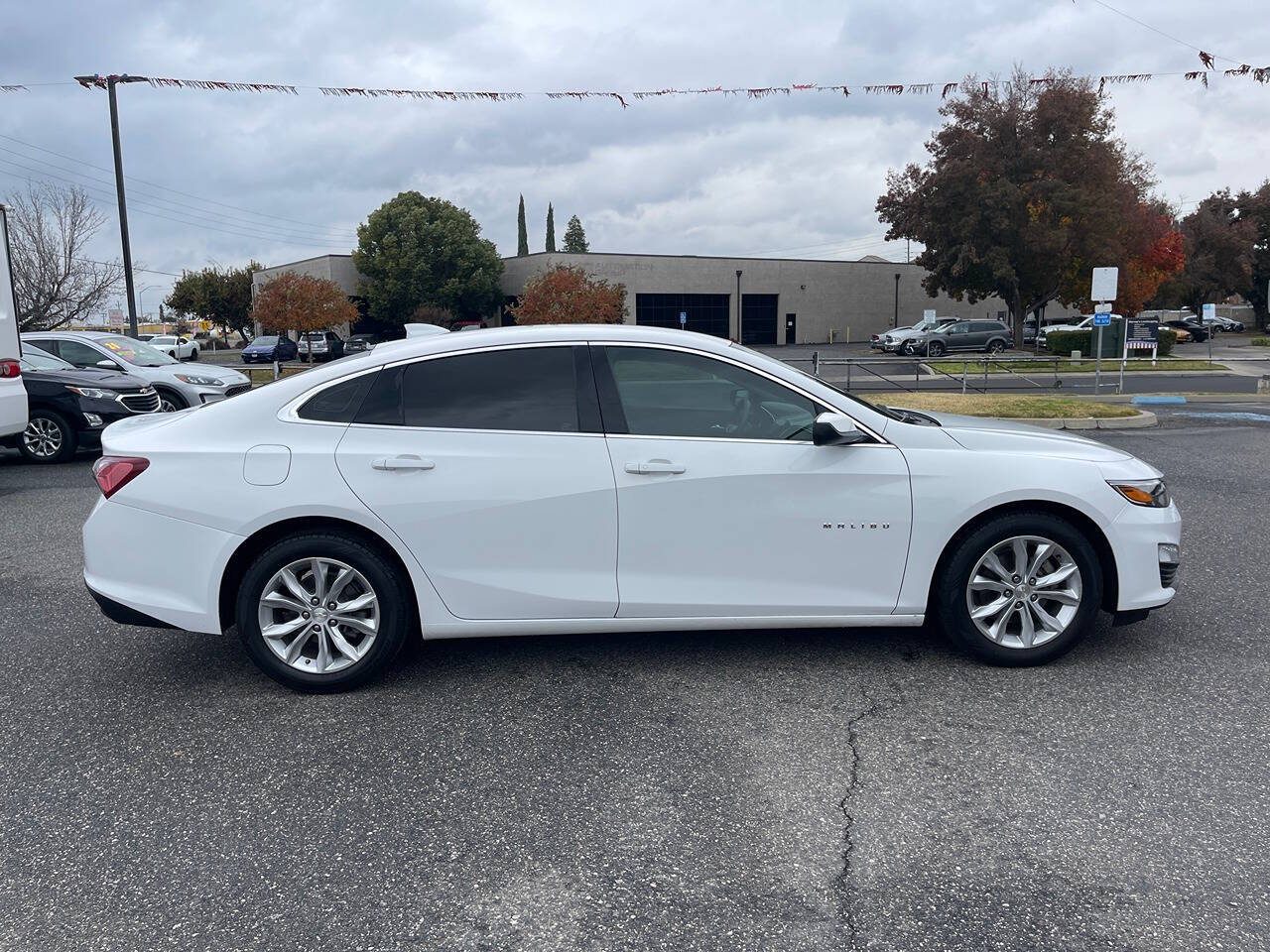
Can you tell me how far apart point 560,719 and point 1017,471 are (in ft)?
7.60

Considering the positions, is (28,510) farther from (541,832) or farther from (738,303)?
(738,303)

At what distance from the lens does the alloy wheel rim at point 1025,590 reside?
14.8 ft

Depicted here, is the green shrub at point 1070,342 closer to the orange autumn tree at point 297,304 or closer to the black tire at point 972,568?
the orange autumn tree at point 297,304

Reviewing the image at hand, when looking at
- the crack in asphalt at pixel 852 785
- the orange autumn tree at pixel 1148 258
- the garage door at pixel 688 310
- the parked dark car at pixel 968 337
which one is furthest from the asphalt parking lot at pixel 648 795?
the garage door at pixel 688 310

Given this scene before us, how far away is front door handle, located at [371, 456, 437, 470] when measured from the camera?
4.28m

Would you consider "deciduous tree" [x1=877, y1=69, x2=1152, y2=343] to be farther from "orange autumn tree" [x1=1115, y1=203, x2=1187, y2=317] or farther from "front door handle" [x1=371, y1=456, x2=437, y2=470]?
"front door handle" [x1=371, y1=456, x2=437, y2=470]

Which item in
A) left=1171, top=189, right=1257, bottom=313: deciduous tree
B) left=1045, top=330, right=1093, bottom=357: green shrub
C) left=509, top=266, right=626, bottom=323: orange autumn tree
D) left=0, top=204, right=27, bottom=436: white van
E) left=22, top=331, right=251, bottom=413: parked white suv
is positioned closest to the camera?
left=0, top=204, right=27, bottom=436: white van

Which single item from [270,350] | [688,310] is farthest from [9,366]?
[688,310]

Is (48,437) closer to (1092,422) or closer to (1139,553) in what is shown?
(1139,553)

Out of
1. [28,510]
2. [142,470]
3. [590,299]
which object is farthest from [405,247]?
[142,470]

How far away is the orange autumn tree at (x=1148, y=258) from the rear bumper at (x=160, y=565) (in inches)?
1980

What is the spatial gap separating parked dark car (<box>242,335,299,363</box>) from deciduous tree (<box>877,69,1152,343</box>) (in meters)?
32.7

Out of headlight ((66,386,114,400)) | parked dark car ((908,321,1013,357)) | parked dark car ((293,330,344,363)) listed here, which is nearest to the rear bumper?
headlight ((66,386,114,400))

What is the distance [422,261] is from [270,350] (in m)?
12.2
